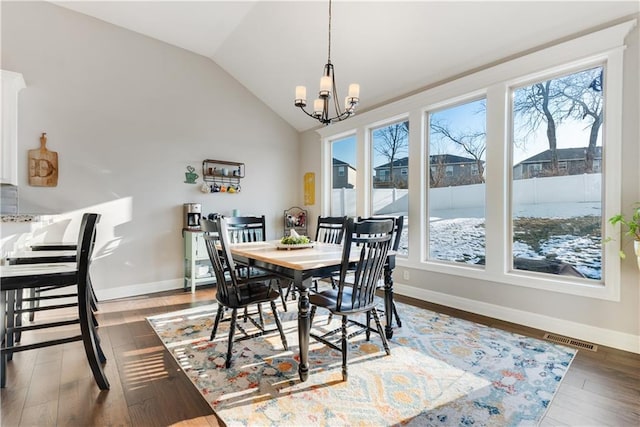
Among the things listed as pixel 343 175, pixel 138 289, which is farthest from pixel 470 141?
pixel 138 289

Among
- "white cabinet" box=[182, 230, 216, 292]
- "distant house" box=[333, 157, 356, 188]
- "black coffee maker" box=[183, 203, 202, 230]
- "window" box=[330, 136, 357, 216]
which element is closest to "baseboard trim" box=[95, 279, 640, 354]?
"white cabinet" box=[182, 230, 216, 292]

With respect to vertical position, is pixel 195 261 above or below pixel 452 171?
below

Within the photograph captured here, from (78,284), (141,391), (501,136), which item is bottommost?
(141,391)

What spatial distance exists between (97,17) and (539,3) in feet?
15.8

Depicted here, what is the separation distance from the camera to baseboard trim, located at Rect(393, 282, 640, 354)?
8.02 ft

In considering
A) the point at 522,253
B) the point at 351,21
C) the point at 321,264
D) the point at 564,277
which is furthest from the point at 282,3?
the point at 564,277

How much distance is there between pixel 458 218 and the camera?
141 inches

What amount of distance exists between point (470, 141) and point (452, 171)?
14.8 inches

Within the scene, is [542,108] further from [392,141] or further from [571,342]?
[571,342]

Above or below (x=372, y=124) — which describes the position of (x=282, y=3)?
above

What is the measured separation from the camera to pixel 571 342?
102 inches

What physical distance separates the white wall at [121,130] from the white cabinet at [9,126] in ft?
0.63

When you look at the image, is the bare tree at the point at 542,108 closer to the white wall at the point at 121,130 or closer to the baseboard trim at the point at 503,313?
the baseboard trim at the point at 503,313

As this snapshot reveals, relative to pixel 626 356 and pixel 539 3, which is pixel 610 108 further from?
pixel 626 356
